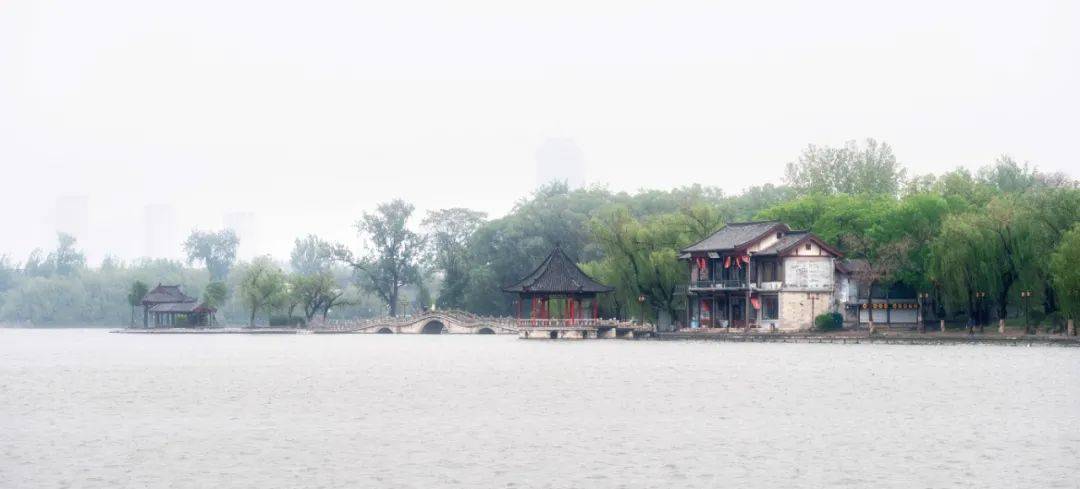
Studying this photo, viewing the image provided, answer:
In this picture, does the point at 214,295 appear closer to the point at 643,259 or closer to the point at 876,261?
the point at 643,259

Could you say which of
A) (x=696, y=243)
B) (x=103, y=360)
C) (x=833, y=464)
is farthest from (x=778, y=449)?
(x=696, y=243)

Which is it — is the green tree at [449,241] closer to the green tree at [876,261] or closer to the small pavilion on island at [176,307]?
the small pavilion on island at [176,307]

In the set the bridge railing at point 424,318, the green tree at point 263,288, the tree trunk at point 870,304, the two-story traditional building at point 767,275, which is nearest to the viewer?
the tree trunk at point 870,304

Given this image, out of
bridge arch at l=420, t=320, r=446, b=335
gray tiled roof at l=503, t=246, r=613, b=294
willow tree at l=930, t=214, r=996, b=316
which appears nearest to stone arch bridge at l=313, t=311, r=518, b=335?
bridge arch at l=420, t=320, r=446, b=335

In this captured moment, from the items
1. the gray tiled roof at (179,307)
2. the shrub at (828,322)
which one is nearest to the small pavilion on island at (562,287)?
the shrub at (828,322)

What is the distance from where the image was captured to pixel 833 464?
26.8m

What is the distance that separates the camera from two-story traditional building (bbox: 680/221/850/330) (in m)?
82.2

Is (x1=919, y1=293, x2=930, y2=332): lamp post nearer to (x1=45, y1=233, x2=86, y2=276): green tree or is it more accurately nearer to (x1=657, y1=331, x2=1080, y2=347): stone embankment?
(x1=657, y1=331, x2=1080, y2=347): stone embankment

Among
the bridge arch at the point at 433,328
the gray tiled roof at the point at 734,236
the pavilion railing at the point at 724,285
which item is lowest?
the bridge arch at the point at 433,328

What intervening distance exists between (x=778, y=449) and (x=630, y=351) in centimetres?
4138

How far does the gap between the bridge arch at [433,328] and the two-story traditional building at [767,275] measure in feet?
118

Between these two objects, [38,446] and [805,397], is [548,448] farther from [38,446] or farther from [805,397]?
[805,397]

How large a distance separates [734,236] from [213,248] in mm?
108904

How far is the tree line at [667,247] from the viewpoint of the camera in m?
68.4
